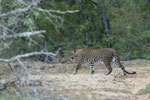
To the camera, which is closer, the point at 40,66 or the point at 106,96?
the point at 106,96

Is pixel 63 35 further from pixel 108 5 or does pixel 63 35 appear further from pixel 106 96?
pixel 106 96

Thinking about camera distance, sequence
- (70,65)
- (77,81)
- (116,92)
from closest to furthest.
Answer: (116,92)
(77,81)
(70,65)

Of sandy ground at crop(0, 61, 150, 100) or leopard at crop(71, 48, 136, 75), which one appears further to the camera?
leopard at crop(71, 48, 136, 75)

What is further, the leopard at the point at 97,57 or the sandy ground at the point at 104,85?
the leopard at the point at 97,57

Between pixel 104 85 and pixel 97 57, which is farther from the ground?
pixel 97 57

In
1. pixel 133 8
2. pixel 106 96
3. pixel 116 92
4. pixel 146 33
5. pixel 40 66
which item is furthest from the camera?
pixel 133 8

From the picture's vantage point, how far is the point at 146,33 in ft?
63.2

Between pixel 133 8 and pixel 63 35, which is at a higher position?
pixel 133 8

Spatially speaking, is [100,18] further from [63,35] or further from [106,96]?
[106,96]

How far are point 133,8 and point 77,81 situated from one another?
9669mm

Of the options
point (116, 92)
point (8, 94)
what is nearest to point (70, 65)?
point (116, 92)

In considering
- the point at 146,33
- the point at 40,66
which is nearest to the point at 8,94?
the point at 40,66

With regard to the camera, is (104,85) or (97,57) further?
(97,57)

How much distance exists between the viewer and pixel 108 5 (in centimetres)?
2009
